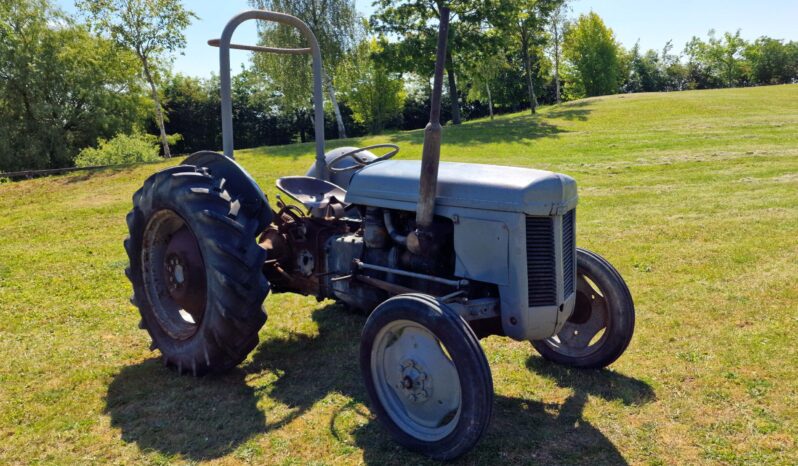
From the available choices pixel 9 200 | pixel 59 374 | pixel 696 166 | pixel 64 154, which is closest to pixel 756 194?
pixel 696 166

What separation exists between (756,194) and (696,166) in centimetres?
384

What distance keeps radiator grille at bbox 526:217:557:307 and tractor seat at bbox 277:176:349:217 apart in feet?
5.26

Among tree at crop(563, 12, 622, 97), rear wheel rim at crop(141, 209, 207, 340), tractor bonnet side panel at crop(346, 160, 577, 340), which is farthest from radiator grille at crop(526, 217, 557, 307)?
tree at crop(563, 12, 622, 97)

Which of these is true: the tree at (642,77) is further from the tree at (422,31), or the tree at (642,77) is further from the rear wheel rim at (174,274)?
the rear wheel rim at (174,274)

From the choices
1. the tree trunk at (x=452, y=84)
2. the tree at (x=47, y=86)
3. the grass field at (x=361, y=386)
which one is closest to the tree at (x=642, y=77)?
the tree trunk at (x=452, y=84)

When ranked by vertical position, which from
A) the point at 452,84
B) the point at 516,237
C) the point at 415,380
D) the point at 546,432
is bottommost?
the point at 546,432

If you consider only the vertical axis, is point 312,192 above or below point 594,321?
above

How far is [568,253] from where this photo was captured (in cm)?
358

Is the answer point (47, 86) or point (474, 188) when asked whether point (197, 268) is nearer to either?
point (474, 188)

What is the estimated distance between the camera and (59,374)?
4258 mm

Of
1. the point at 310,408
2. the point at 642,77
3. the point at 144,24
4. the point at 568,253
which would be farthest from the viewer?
the point at 642,77

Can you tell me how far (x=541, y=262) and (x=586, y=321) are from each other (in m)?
1.02

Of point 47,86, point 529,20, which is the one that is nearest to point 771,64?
point 529,20

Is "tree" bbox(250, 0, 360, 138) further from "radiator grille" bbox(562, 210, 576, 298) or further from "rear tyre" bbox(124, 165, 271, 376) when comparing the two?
"radiator grille" bbox(562, 210, 576, 298)
